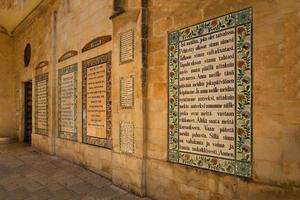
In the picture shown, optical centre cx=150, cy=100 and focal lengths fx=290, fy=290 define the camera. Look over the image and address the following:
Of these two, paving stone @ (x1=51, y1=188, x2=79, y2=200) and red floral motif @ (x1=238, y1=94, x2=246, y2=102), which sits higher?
red floral motif @ (x1=238, y1=94, x2=246, y2=102)

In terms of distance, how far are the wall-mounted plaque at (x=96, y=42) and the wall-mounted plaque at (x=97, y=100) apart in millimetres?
269

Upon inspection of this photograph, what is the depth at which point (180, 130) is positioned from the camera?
4020 millimetres

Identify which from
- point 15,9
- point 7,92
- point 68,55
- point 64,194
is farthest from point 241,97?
point 7,92

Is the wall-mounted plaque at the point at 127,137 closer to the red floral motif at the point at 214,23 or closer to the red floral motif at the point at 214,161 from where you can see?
the red floral motif at the point at 214,161

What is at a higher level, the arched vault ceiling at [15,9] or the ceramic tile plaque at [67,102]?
the arched vault ceiling at [15,9]

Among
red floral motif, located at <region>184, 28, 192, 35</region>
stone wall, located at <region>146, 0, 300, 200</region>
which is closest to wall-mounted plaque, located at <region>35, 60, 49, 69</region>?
red floral motif, located at <region>184, 28, 192, 35</region>

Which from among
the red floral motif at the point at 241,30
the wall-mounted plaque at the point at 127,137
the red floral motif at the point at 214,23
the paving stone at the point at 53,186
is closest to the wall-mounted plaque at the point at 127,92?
the wall-mounted plaque at the point at 127,137

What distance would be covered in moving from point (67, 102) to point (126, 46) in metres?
3.15

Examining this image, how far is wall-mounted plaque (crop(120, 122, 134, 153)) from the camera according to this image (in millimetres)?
4711

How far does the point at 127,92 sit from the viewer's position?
4797mm

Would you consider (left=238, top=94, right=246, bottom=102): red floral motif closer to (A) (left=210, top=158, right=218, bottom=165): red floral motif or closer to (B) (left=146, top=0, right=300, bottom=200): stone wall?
(B) (left=146, top=0, right=300, bottom=200): stone wall

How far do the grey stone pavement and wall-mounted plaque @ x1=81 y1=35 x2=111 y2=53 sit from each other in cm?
265

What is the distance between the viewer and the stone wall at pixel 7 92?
39.8ft

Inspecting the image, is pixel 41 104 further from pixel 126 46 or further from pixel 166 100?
pixel 166 100
